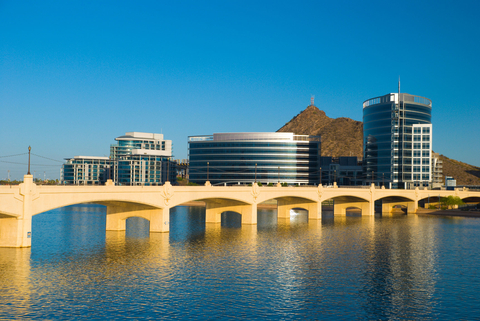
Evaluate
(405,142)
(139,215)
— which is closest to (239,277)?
(139,215)

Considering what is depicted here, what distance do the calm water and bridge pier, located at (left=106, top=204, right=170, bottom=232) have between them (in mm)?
1977

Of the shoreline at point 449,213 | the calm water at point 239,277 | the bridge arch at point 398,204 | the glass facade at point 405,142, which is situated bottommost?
the calm water at point 239,277

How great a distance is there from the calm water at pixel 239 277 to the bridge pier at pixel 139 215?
6.49 feet

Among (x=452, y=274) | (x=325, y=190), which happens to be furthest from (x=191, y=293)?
(x=325, y=190)

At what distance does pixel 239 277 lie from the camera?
44.8m

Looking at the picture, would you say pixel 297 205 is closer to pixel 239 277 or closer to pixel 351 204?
pixel 351 204

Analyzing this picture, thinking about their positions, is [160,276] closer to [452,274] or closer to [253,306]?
[253,306]

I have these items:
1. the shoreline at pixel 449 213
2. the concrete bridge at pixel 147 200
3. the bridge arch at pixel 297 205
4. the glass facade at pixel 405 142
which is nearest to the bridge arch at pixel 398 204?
the shoreline at pixel 449 213

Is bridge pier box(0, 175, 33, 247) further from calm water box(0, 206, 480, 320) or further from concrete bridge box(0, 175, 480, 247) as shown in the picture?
calm water box(0, 206, 480, 320)

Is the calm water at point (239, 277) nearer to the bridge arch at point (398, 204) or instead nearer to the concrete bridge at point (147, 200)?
the concrete bridge at point (147, 200)

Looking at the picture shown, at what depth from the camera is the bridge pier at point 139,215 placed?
74.6 metres

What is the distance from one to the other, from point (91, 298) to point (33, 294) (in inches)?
197

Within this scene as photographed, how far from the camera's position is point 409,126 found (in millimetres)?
185750

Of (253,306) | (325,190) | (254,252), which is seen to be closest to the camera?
(253,306)
